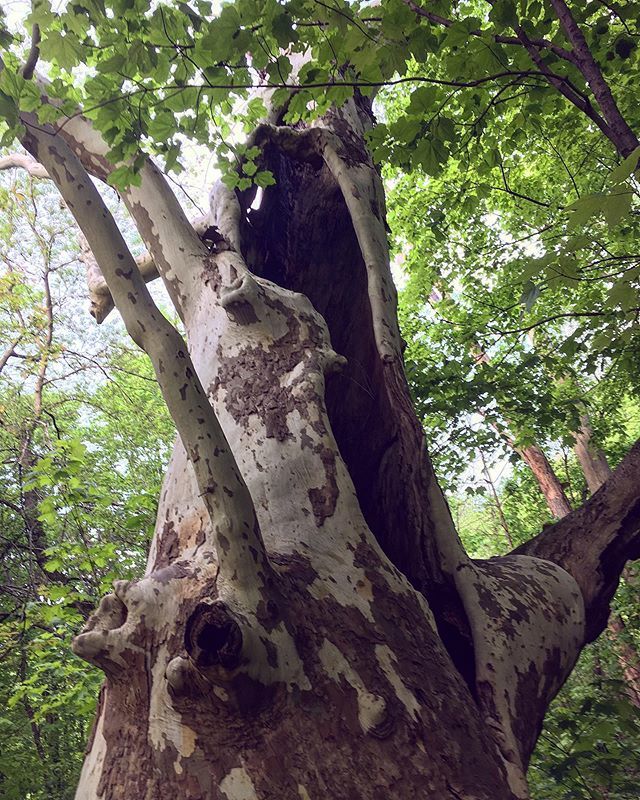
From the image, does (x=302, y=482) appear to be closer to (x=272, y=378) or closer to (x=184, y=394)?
(x=272, y=378)

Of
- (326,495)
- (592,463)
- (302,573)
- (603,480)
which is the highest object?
(592,463)

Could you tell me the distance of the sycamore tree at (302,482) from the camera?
4.33ft

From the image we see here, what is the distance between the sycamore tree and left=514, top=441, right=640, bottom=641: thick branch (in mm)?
11

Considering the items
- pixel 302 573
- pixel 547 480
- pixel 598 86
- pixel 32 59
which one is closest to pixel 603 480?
pixel 547 480

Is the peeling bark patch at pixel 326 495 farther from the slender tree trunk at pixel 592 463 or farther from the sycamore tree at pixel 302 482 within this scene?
the slender tree trunk at pixel 592 463

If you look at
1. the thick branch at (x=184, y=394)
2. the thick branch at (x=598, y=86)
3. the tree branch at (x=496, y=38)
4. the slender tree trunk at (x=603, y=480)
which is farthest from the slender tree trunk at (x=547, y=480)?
the thick branch at (x=184, y=394)

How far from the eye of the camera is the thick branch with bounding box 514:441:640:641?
7.98 feet

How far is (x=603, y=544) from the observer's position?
8.05 ft

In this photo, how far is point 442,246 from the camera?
7.57 metres

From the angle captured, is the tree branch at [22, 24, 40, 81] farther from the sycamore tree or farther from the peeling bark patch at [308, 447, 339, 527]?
the peeling bark patch at [308, 447, 339, 527]

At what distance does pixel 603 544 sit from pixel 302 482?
142 cm

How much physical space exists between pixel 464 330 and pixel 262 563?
201 inches

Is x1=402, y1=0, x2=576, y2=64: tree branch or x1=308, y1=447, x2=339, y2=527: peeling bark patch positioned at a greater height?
x1=402, y1=0, x2=576, y2=64: tree branch

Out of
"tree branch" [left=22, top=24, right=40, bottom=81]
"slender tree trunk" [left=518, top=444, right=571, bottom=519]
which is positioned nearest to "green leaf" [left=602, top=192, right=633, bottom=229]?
"tree branch" [left=22, top=24, right=40, bottom=81]
